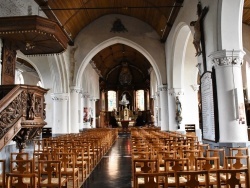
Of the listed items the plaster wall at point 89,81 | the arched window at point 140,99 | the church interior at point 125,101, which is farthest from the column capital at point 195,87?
the arched window at point 140,99

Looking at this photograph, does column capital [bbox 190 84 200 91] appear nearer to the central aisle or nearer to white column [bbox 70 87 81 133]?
white column [bbox 70 87 81 133]

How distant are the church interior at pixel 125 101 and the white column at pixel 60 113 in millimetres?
60

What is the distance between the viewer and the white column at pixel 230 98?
7105 mm

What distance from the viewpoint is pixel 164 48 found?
17.6m

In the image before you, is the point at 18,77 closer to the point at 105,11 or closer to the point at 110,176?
the point at 105,11

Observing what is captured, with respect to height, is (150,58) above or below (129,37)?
below

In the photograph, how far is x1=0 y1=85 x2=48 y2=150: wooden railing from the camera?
18.6 feet

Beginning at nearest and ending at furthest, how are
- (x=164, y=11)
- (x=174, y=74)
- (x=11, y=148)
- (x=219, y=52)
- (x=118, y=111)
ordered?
(x=219, y=52)
(x=11, y=148)
(x=164, y=11)
(x=174, y=74)
(x=118, y=111)

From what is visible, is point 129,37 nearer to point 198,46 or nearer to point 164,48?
point 164,48

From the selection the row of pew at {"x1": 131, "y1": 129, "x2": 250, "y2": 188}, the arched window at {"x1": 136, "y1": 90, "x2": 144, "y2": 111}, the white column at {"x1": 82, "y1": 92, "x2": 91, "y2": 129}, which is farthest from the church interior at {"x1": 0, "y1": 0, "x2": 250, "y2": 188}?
the arched window at {"x1": 136, "y1": 90, "x2": 144, "y2": 111}

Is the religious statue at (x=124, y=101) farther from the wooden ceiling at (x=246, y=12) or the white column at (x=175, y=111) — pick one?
the wooden ceiling at (x=246, y=12)

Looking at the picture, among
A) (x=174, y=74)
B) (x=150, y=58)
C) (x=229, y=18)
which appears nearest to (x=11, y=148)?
(x=229, y=18)

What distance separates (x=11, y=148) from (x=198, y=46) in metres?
7.10

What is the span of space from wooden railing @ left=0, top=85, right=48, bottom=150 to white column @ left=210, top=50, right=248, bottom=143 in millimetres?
4834
